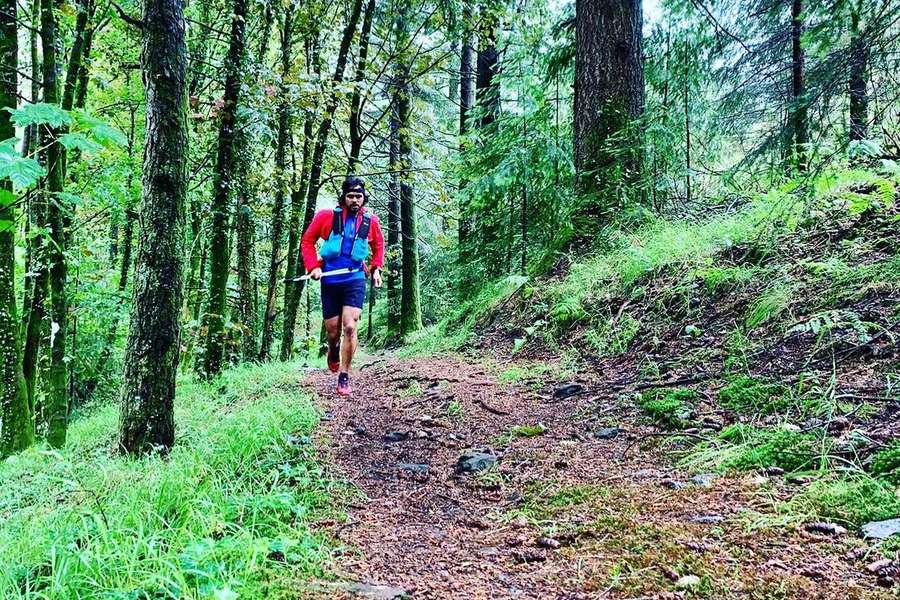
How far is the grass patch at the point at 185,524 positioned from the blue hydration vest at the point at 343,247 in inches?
87.1

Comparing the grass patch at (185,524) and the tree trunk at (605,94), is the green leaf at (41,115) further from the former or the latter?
the tree trunk at (605,94)

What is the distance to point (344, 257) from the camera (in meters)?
6.12

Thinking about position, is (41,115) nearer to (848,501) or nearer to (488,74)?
(848,501)

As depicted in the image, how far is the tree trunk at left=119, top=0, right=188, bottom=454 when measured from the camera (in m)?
4.05

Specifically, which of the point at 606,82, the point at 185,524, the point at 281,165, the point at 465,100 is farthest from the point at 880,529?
the point at 465,100

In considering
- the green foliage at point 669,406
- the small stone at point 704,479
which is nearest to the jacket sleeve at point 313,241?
the green foliage at point 669,406

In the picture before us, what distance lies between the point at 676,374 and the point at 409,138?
857cm

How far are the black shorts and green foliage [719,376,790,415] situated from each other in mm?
3859

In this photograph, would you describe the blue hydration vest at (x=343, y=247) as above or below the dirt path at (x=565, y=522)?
above

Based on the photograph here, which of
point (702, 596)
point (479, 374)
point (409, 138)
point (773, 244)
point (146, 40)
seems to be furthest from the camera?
point (409, 138)

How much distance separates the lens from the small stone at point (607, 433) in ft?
12.5

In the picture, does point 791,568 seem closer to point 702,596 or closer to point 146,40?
point 702,596

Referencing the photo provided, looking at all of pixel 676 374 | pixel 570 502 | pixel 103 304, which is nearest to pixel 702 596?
pixel 570 502

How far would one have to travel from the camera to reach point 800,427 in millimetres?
3047
